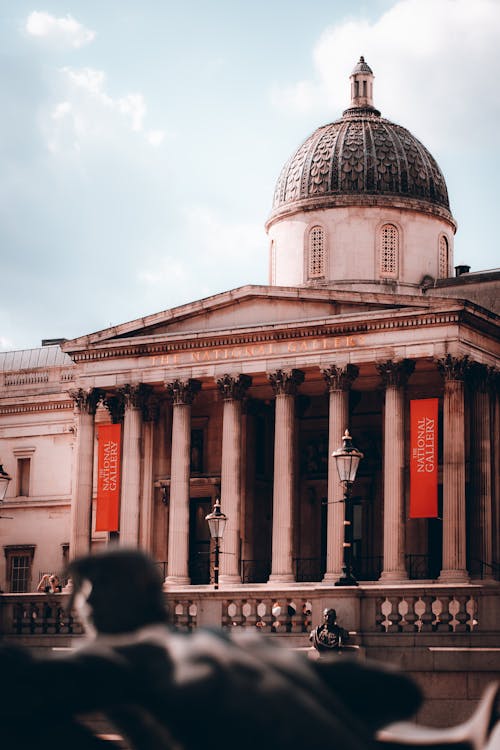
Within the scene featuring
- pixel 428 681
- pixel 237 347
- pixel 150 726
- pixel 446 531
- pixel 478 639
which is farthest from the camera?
pixel 237 347

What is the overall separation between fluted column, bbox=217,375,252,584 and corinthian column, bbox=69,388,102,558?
18.4 ft

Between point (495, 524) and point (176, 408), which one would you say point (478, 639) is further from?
point (176, 408)

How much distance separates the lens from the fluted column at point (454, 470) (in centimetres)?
5000

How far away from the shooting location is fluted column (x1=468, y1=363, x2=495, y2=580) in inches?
2031

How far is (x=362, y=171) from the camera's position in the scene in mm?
62062

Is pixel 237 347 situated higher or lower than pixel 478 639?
higher

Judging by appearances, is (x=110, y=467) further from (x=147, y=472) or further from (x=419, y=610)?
(x=419, y=610)

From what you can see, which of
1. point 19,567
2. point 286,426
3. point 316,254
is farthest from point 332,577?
point 19,567

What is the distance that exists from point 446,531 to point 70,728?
45.0m

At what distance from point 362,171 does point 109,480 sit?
16.1 m

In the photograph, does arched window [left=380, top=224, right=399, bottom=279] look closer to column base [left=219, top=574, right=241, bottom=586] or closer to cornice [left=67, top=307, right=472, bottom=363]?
Answer: cornice [left=67, top=307, right=472, bottom=363]

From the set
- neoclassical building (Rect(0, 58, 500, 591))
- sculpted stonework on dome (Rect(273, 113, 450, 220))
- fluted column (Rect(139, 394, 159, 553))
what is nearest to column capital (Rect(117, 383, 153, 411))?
neoclassical building (Rect(0, 58, 500, 591))

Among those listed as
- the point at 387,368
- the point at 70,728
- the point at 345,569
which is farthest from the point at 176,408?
the point at 70,728

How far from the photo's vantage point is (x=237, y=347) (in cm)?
5581
